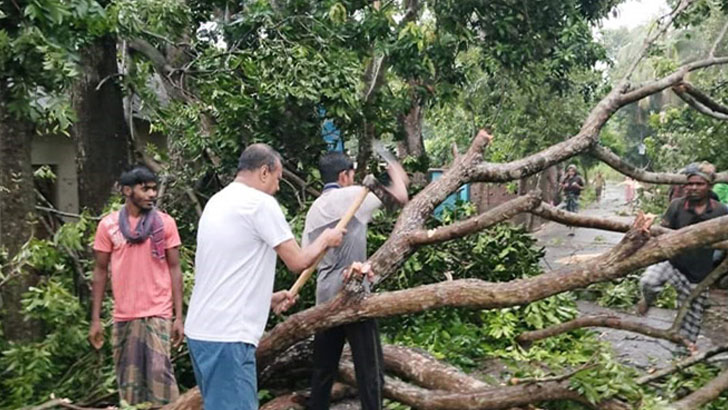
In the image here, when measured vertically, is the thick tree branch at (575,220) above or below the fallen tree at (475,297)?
above

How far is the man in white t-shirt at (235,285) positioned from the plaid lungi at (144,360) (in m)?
1.03

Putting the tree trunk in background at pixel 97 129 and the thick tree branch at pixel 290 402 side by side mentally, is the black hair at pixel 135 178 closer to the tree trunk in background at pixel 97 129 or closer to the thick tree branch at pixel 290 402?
the thick tree branch at pixel 290 402

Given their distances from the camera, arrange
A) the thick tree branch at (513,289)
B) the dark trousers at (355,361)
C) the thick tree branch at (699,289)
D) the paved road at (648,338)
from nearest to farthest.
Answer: the thick tree branch at (513,289) < the dark trousers at (355,361) < the thick tree branch at (699,289) < the paved road at (648,338)

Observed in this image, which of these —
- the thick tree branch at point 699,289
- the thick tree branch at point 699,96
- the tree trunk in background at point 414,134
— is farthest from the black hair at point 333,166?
the tree trunk in background at point 414,134

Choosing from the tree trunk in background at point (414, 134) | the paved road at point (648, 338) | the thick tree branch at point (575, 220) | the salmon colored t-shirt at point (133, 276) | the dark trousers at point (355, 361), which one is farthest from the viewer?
the tree trunk in background at point (414, 134)

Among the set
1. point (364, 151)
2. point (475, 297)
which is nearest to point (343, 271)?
point (475, 297)

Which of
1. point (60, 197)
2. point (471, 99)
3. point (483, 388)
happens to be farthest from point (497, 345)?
point (471, 99)

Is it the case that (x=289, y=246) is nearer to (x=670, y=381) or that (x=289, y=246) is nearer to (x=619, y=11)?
(x=670, y=381)

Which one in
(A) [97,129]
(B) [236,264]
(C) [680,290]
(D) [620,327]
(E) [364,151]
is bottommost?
(D) [620,327]

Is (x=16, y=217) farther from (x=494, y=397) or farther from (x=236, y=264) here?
(x=494, y=397)

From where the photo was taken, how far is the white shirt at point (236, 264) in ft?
11.1

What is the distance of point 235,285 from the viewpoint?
341 centimetres

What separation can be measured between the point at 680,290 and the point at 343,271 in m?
3.13

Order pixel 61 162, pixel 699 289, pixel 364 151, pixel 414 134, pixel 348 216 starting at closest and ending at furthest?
pixel 348 216
pixel 699 289
pixel 364 151
pixel 61 162
pixel 414 134
